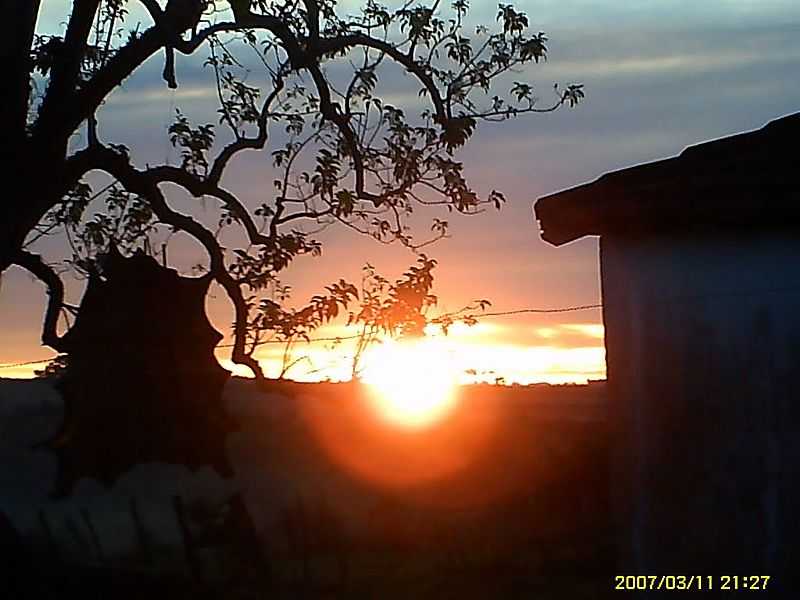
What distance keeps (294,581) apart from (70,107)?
3954 mm

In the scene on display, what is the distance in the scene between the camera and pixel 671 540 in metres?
6.87

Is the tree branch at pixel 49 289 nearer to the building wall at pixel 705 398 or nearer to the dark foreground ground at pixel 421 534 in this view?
the dark foreground ground at pixel 421 534

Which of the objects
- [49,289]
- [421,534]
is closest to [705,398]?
[421,534]

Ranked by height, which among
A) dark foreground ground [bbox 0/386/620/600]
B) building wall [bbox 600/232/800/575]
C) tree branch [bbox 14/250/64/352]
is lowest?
dark foreground ground [bbox 0/386/620/600]

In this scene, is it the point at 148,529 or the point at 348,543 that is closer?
the point at 348,543

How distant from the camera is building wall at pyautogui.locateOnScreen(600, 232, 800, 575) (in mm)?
6562

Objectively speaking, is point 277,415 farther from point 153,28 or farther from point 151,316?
point 153,28

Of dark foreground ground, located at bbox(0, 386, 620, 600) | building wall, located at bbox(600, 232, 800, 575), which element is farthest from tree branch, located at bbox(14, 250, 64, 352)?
building wall, located at bbox(600, 232, 800, 575)

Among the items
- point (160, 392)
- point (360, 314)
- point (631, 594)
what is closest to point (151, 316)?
point (160, 392)
